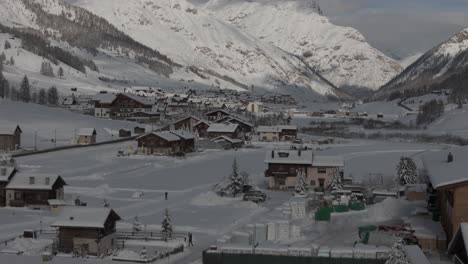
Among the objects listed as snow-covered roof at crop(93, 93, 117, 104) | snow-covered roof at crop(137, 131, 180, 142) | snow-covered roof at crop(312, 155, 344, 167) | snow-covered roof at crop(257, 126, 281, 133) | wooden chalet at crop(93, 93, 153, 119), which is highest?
snow-covered roof at crop(93, 93, 117, 104)

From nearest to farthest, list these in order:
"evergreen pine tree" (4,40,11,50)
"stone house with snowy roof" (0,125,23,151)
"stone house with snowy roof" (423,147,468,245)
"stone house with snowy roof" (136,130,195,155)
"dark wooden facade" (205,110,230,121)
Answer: "stone house with snowy roof" (423,147,468,245) < "stone house with snowy roof" (0,125,23,151) < "stone house with snowy roof" (136,130,195,155) < "dark wooden facade" (205,110,230,121) < "evergreen pine tree" (4,40,11,50)

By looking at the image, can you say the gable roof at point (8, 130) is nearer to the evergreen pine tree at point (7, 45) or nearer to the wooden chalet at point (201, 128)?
the wooden chalet at point (201, 128)

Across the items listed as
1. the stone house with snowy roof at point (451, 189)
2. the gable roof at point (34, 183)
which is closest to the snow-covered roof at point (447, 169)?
the stone house with snowy roof at point (451, 189)

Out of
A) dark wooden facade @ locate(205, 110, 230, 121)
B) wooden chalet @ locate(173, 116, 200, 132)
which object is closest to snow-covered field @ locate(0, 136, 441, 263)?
wooden chalet @ locate(173, 116, 200, 132)

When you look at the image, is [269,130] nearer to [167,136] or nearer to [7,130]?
[167,136]

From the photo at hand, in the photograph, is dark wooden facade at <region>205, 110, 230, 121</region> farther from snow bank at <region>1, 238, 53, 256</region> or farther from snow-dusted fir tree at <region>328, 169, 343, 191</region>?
snow bank at <region>1, 238, 53, 256</region>

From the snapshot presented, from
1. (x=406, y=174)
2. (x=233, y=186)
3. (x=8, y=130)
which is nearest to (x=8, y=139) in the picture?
(x=8, y=130)

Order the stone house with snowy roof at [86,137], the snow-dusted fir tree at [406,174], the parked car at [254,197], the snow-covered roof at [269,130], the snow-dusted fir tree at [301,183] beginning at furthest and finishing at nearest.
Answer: the snow-covered roof at [269,130] → the stone house with snowy roof at [86,137] → the snow-dusted fir tree at [301,183] → the snow-dusted fir tree at [406,174] → the parked car at [254,197]
